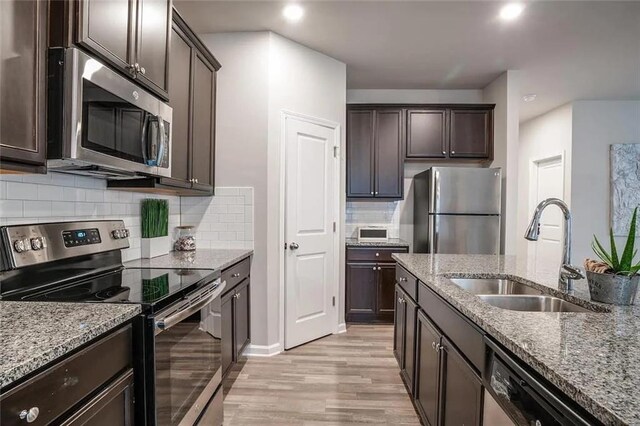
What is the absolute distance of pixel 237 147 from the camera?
299 cm

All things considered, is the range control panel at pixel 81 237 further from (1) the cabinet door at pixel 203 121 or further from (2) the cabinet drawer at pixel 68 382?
(1) the cabinet door at pixel 203 121

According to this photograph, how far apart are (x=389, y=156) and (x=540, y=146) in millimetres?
3157

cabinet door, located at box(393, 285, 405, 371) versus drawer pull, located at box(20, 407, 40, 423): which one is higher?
drawer pull, located at box(20, 407, 40, 423)

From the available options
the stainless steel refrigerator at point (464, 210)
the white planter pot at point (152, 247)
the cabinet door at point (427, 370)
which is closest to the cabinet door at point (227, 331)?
the white planter pot at point (152, 247)

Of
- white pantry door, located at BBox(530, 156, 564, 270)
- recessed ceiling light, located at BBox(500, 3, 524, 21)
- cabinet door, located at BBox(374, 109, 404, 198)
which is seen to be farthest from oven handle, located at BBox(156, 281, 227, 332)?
white pantry door, located at BBox(530, 156, 564, 270)

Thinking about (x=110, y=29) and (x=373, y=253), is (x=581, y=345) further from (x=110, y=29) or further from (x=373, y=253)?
(x=373, y=253)

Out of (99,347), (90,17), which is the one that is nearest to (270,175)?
(90,17)

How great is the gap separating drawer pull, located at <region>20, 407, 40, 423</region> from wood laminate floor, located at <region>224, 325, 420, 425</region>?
1.48 meters

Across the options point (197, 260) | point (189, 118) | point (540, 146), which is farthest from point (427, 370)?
point (540, 146)

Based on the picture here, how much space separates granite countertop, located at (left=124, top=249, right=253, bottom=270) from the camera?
2.09 metres

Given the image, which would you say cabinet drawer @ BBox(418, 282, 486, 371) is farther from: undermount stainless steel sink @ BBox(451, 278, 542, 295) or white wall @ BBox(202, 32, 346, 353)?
white wall @ BBox(202, 32, 346, 353)

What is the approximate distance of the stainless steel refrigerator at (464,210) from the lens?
364 centimetres

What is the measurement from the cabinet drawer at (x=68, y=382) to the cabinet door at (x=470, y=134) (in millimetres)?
3837

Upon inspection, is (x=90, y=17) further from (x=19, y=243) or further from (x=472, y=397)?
(x=472, y=397)
